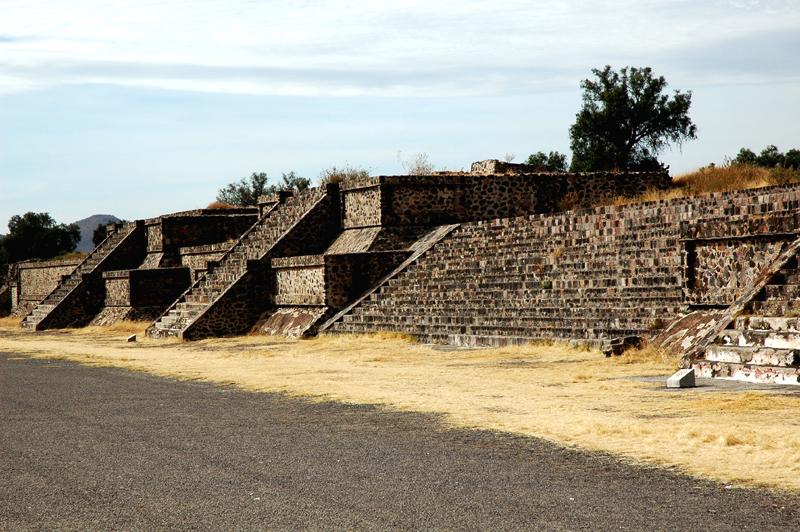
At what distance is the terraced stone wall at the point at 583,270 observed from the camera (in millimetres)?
18422

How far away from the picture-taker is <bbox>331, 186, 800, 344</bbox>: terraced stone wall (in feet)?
60.4

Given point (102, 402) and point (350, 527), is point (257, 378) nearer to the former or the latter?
point (102, 402)

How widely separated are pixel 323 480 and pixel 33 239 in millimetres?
76672

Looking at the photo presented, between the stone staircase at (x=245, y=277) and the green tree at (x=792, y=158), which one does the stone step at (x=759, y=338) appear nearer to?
the stone staircase at (x=245, y=277)

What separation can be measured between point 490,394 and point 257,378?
4579 mm

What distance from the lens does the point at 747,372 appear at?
1411cm

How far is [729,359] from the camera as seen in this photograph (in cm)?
1479

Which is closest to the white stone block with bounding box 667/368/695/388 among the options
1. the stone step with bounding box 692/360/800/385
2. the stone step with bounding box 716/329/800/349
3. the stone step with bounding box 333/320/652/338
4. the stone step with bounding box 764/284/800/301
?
the stone step with bounding box 692/360/800/385

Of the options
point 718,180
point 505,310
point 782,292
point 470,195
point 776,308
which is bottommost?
point 505,310

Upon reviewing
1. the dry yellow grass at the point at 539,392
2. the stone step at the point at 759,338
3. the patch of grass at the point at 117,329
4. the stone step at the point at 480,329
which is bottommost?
the patch of grass at the point at 117,329

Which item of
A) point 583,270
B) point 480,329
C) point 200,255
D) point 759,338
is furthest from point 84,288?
point 759,338

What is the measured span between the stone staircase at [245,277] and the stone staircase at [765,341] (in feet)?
55.6

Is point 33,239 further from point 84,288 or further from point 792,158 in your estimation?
point 792,158

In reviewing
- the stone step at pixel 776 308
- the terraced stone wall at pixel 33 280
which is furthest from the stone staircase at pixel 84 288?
the stone step at pixel 776 308
